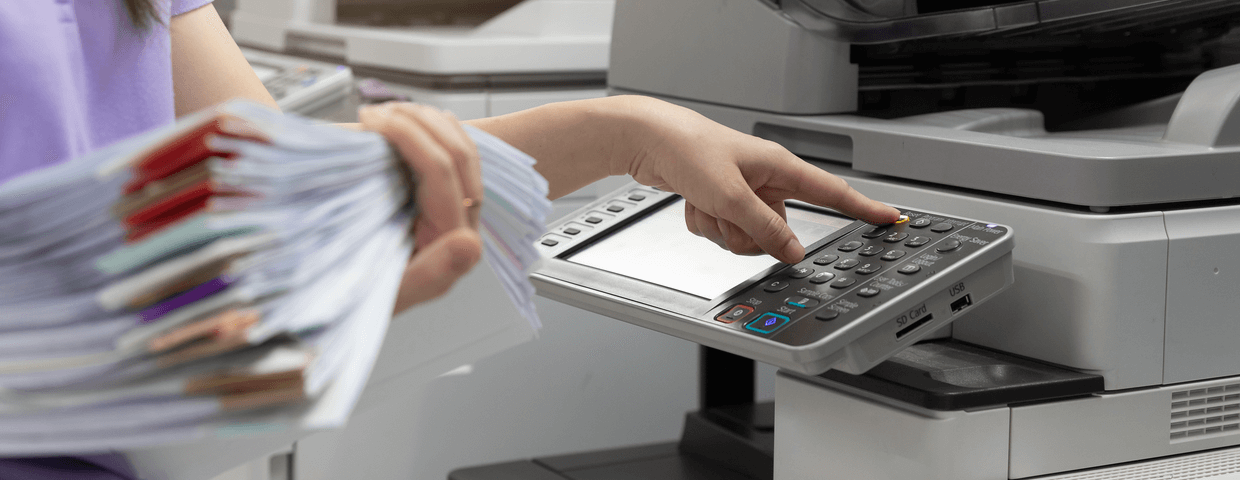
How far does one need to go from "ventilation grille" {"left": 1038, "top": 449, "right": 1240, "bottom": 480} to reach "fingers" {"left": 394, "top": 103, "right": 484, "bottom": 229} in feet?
1.39

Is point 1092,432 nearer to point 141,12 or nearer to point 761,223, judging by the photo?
point 761,223

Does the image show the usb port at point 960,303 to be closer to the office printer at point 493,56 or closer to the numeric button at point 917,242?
the numeric button at point 917,242

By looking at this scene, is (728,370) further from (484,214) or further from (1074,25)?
(484,214)

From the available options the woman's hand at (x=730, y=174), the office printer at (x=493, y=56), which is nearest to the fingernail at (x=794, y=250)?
the woman's hand at (x=730, y=174)

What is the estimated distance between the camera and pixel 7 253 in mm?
313

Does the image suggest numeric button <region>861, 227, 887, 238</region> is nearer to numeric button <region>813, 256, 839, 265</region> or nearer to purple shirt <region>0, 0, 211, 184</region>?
numeric button <region>813, 256, 839, 265</region>

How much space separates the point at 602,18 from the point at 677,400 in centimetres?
56

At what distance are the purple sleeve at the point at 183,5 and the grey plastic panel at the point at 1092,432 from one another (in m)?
0.50

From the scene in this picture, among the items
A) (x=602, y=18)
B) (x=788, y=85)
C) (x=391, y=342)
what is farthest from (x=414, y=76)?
(x=391, y=342)

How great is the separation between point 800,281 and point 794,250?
2 cm

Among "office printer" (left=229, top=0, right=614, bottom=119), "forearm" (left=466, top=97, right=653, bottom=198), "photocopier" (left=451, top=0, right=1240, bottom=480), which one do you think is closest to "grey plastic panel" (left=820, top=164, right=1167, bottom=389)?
"photocopier" (left=451, top=0, right=1240, bottom=480)

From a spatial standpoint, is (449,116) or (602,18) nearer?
(449,116)

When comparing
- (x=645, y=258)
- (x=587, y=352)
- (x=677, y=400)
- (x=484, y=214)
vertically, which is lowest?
(x=677, y=400)

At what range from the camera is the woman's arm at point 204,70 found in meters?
0.52
